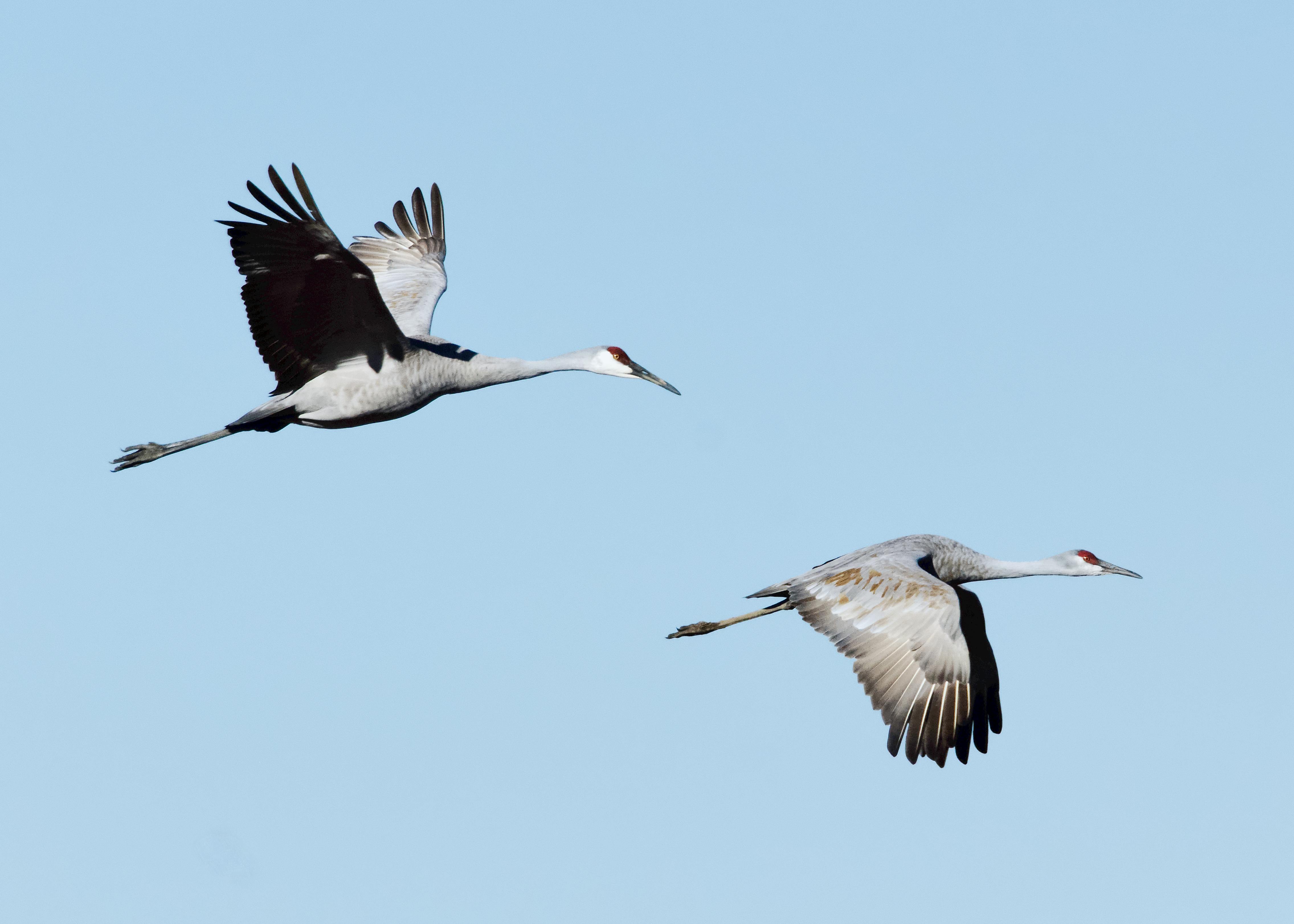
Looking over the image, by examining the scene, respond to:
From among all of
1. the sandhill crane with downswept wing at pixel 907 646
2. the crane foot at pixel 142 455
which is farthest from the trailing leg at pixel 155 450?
the sandhill crane with downswept wing at pixel 907 646

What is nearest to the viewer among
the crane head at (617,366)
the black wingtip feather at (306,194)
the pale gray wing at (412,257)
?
the black wingtip feather at (306,194)

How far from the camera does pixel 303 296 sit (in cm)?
1127

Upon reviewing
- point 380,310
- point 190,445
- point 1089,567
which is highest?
point 380,310

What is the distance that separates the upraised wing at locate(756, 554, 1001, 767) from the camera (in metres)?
10.6

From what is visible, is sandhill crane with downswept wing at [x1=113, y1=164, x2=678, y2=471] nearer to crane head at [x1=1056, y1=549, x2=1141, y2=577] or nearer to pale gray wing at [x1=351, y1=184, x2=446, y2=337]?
pale gray wing at [x1=351, y1=184, x2=446, y2=337]

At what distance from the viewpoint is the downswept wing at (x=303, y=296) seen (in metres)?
10.7

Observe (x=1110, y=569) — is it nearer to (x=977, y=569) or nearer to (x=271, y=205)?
(x=977, y=569)

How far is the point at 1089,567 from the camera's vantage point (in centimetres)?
1297

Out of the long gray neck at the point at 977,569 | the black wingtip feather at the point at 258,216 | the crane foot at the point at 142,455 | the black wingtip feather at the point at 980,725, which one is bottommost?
the black wingtip feather at the point at 980,725

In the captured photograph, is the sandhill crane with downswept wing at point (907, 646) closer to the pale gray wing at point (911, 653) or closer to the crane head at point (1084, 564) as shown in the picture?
the pale gray wing at point (911, 653)

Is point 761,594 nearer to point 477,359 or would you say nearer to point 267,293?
point 477,359

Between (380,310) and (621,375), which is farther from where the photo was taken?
(621,375)

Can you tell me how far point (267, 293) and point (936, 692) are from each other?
494 cm


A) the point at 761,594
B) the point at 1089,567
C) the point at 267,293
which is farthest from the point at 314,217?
the point at 1089,567
